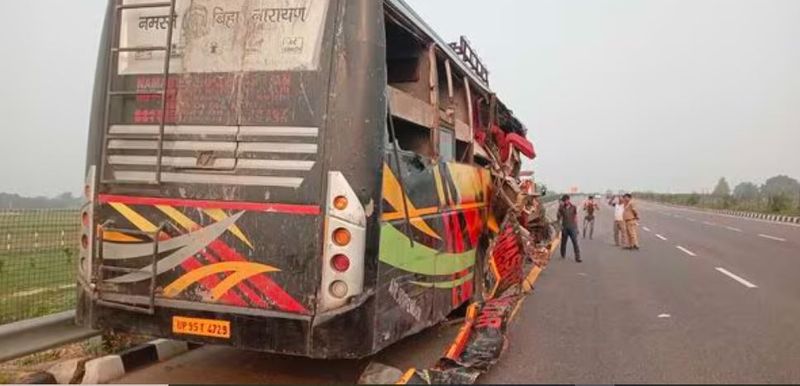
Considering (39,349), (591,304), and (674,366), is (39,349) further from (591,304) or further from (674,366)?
(591,304)

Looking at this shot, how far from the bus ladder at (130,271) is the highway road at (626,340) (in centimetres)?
77

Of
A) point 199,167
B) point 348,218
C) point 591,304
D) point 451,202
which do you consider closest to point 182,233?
point 199,167

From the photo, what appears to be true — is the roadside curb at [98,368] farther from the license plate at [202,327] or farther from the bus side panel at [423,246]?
the bus side panel at [423,246]

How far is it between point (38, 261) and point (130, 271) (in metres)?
9.42

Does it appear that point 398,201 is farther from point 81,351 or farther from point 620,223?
point 620,223

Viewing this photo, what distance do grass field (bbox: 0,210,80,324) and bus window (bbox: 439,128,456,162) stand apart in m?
5.19

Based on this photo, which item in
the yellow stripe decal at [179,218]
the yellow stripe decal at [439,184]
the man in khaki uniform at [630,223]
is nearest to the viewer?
the yellow stripe decal at [179,218]

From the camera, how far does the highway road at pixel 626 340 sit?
5.57 meters

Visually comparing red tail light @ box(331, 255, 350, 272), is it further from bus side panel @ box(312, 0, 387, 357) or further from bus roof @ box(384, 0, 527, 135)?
bus roof @ box(384, 0, 527, 135)

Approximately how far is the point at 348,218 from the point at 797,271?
1318cm

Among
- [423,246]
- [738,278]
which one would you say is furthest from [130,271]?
[738,278]

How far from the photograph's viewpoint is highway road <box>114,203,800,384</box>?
5.57 m

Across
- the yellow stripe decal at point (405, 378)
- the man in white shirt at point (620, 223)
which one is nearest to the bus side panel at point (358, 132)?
the yellow stripe decal at point (405, 378)

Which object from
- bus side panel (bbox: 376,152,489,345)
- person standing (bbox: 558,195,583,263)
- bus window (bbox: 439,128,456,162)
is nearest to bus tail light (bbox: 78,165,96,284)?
bus side panel (bbox: 376,152,489,345)
